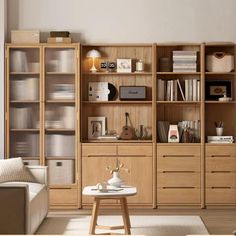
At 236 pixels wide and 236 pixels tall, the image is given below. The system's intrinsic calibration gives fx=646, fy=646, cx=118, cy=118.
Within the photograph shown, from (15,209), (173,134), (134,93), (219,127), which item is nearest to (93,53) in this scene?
(134,93)

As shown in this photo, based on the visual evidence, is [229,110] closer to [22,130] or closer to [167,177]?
[167,177]

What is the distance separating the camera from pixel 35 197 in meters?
5.91

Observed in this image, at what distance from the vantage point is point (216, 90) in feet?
24.9

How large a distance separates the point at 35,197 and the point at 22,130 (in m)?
1.65

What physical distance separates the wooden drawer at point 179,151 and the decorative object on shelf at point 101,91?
2.80ft

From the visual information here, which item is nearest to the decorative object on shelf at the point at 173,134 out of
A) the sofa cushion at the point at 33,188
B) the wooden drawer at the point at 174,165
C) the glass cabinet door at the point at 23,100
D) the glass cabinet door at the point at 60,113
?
the wooden drawer at the point at 174,165

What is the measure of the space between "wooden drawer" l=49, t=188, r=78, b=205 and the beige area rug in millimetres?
579

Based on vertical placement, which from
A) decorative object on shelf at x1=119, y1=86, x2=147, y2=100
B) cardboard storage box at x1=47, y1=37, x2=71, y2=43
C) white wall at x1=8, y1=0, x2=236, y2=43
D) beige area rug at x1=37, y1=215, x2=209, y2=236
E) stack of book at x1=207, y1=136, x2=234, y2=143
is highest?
white wall at x1=8, y1=0, x2=236, y2=43

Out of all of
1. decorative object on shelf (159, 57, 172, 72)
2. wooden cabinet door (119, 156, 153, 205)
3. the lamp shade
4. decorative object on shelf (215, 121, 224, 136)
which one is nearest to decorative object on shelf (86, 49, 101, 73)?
the lamp shade

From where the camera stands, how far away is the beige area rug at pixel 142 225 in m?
6.06

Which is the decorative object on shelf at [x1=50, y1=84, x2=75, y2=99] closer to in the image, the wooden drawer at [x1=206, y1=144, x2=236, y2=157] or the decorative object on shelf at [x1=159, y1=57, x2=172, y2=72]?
the decorative object on shelf at [x1=159, y1=57, x2=172, y2=72]

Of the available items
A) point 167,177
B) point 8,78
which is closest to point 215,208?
point 167,177

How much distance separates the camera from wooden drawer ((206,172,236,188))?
→ 737 cm

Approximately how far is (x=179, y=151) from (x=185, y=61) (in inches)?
41.2
